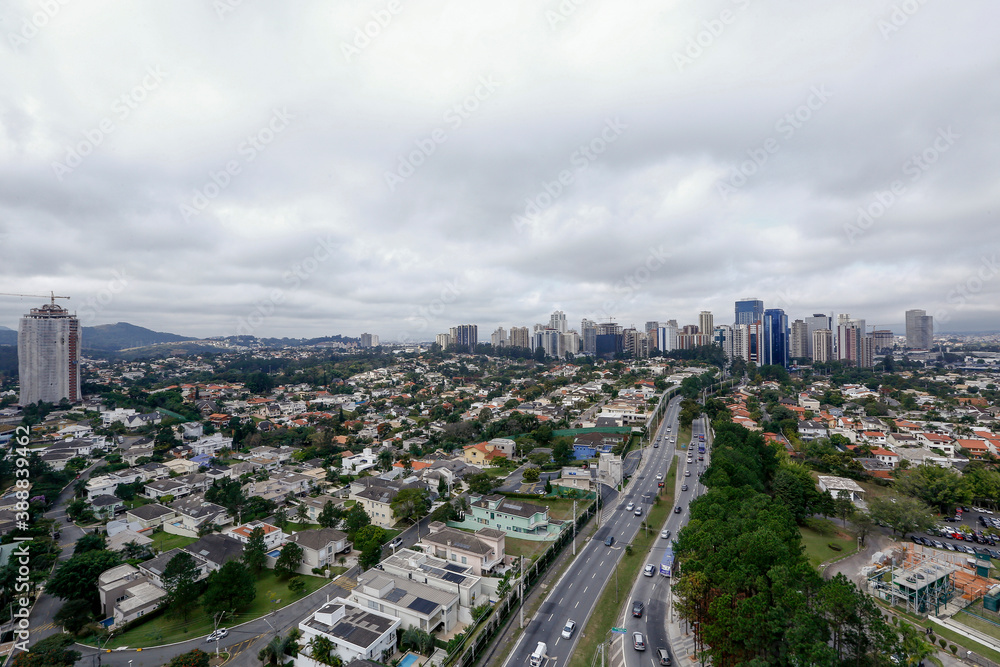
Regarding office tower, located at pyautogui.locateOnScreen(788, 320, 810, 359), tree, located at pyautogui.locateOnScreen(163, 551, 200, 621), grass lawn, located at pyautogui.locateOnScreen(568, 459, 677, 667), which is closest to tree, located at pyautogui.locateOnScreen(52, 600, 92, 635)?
tree, located at pyautogui.locateOnScreen(163, 551, 200, 621)

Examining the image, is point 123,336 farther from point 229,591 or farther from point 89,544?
point 229,591

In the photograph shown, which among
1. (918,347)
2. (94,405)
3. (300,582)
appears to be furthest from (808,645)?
(918,347)

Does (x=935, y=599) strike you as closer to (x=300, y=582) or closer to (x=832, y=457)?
(x=832, y=457)

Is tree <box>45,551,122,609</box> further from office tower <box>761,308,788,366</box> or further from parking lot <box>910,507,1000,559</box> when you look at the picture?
office tower <box>761,308,788,366</box>

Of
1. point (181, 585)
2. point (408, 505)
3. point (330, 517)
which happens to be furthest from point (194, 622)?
point (408, 505)

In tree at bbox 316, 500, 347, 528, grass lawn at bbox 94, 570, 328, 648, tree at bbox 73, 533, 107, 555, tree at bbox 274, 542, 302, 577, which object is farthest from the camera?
tree at bbox 316, 500, 347, 528
